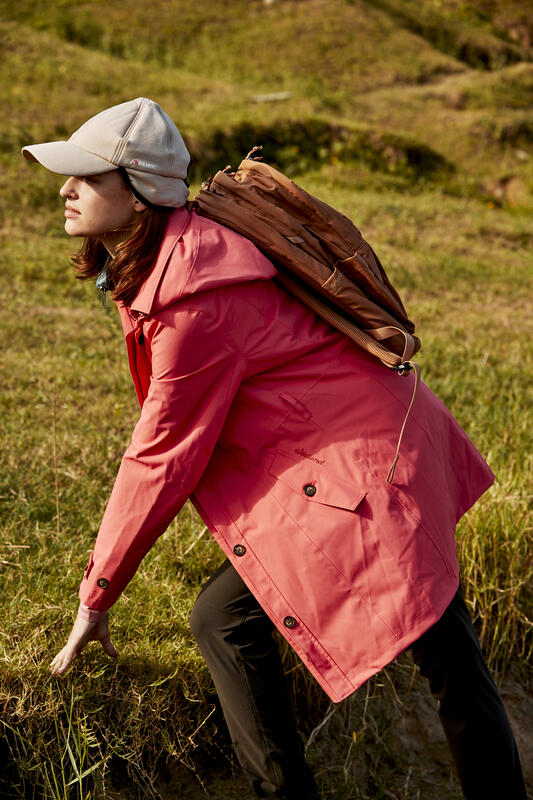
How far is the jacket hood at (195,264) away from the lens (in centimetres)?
183

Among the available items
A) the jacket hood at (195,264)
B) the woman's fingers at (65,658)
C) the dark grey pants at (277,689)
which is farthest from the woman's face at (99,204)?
the woman's fingers at (65,658)

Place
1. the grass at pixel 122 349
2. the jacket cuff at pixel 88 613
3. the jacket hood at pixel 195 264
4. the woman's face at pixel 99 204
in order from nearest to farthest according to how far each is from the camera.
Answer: the jacket hood at pixel 195 264, the woman's face at pixel 99 204, the jacket cuff at pixel 88 613, the grass at pixel 122 349

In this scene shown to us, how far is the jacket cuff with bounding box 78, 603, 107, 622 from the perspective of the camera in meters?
2.03

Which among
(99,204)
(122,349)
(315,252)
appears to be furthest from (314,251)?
(122,349)

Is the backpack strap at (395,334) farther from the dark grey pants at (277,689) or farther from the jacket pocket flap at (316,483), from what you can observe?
the dark grey pants at (277,689)

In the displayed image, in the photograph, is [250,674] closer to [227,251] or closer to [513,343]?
[227,251]

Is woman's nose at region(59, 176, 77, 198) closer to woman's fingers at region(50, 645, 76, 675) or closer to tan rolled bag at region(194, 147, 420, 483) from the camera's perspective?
tan rolled bag at region(194, 147, 420, 483)

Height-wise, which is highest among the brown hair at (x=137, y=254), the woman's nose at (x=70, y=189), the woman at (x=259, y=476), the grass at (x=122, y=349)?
the woman's nose at (x=70, y=189)

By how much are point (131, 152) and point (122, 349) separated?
319cm

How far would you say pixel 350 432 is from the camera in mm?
1999

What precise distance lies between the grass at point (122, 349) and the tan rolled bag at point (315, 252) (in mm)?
1199

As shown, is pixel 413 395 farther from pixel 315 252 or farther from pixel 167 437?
pixel 167 437

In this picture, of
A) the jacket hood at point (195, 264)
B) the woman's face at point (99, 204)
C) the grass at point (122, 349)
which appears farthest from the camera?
the grass at point (122, 349)

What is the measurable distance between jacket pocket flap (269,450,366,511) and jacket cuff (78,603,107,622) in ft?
1.75
